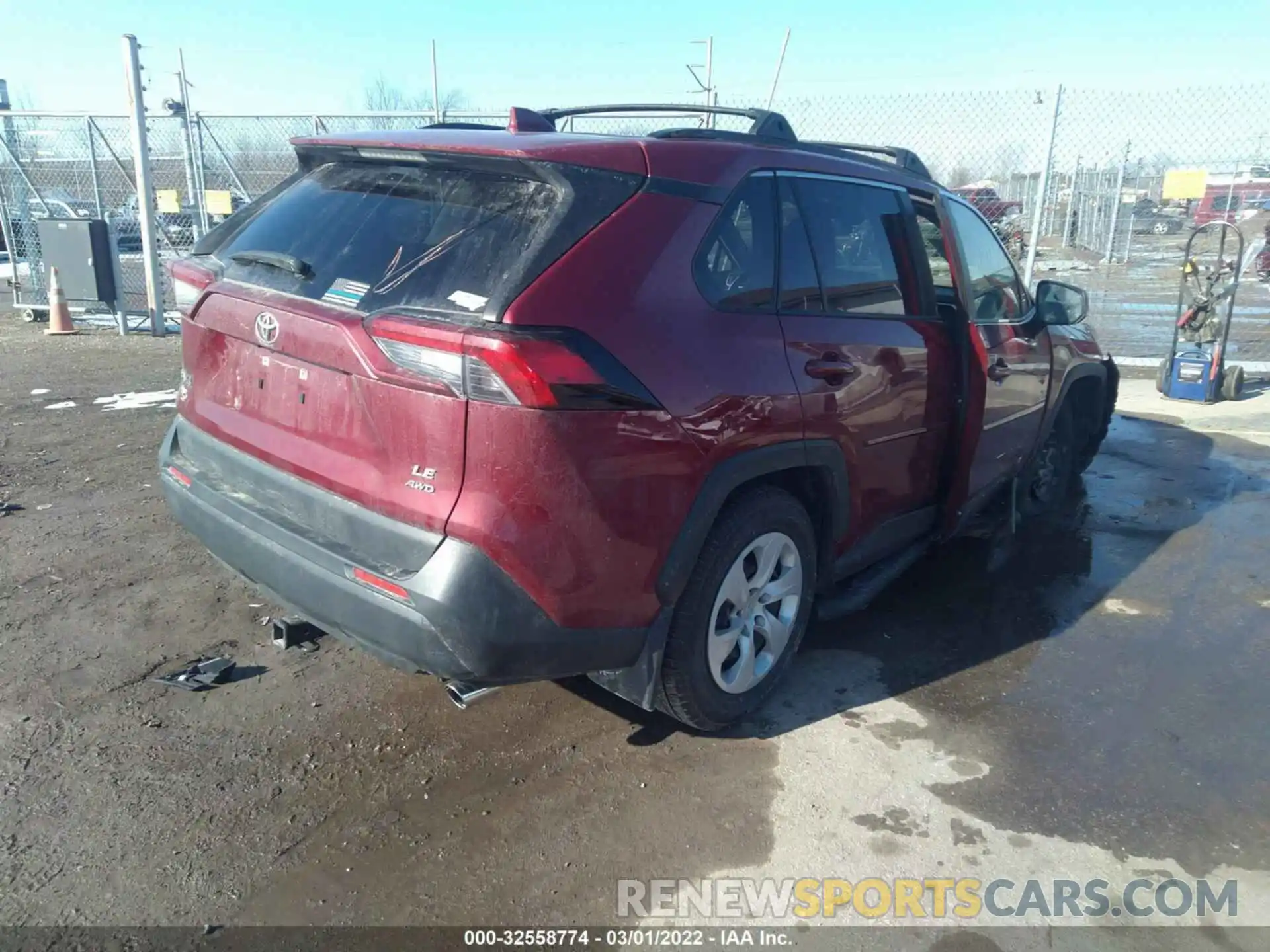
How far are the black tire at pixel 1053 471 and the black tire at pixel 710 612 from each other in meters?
2.72

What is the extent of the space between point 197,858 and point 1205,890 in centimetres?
278

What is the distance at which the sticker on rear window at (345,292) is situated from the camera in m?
2.62

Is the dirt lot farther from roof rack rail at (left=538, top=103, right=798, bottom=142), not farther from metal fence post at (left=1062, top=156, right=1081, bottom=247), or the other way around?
metal fence post at (left=1062, top=156, right=1081, bottom=247)

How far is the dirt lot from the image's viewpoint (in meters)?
2.57

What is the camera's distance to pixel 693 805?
9.42 ft

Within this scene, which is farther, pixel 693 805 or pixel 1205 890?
pixel 693 805

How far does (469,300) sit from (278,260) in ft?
2.82

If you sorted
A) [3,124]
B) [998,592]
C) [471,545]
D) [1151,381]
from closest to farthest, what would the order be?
1. [471,545]
2. [998,592]
3. [1151,381]
4. [3,124]

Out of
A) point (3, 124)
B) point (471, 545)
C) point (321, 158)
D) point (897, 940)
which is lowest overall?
point (897, 940)

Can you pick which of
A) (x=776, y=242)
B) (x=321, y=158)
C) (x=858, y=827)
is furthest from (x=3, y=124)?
(x=858, y=827)

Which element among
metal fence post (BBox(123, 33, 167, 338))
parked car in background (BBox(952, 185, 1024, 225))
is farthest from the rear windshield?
parked car in background (BBox(952, 185, 1024, 225))

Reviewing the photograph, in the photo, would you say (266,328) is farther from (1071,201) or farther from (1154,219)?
(1154,219)

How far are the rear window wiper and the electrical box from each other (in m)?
9.08

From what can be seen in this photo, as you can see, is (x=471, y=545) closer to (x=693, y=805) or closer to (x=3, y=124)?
(x=693, y=805)
